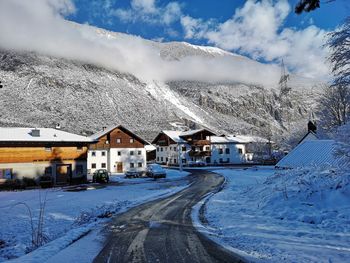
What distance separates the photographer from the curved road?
33.4ft

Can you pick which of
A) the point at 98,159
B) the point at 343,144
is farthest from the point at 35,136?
the point at 343,144

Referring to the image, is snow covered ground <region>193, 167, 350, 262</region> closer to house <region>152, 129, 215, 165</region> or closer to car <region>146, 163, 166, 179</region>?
car <region>146, 163, 166, 179</region>

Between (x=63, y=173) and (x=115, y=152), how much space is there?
802 inches

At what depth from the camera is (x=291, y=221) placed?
15242 mm

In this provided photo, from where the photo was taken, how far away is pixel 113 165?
67000mm

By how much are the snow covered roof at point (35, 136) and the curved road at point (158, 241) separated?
29201 millimetres

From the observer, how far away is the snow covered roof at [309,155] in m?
29.6

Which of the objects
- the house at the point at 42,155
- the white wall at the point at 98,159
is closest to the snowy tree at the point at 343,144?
the house at the point at 42,155

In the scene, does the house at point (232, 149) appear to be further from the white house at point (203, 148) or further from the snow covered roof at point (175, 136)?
the snow covered roof at point (175, 136)

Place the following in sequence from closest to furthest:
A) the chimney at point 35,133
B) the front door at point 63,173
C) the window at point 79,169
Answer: the chimney at point 35,133, the front door at point 63,173, the window at point 79,169

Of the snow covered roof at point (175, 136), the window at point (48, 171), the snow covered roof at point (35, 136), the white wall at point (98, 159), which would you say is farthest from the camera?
the snow covered roof at point (175, 136)

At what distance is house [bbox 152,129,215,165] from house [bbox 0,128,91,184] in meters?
39.0

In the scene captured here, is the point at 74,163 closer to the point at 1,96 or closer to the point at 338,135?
the point at 338,135

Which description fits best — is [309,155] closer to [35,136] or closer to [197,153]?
[35,136]
